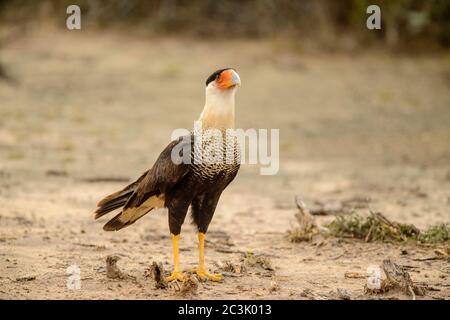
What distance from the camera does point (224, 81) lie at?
5406mm

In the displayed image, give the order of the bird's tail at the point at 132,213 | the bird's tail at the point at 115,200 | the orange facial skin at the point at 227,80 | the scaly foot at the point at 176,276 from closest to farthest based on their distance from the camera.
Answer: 1. the orange facial skin at the point at 227,80
2. the scaly foot at the point at 176,276
3. the bird's tail at the point at 132,213
4. the bird's tail at the point at 115,200

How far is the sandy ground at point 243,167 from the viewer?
6074mm

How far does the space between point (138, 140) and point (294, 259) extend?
5.82 m

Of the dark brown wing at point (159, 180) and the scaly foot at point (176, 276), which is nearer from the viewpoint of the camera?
the dark brown wing at point (159, 180)

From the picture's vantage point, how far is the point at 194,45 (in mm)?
17422

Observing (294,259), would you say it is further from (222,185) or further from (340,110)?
(340,110)

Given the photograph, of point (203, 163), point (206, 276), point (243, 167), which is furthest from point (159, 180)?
point (243, 167)

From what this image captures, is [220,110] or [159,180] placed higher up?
[220,110]

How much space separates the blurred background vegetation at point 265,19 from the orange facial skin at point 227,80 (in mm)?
12656

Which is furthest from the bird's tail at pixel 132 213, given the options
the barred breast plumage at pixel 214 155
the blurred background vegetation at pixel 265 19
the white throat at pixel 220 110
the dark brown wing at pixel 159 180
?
the blurred background vegetation at pixel 265 19

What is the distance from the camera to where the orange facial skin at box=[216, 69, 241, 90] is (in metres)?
5.39

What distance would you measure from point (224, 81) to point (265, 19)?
13316 millimetres

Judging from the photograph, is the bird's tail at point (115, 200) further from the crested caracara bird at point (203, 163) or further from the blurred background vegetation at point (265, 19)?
the blurred background vegetation at point (265, 19)

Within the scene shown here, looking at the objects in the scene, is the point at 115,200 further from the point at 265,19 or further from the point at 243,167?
the point at 265,19
